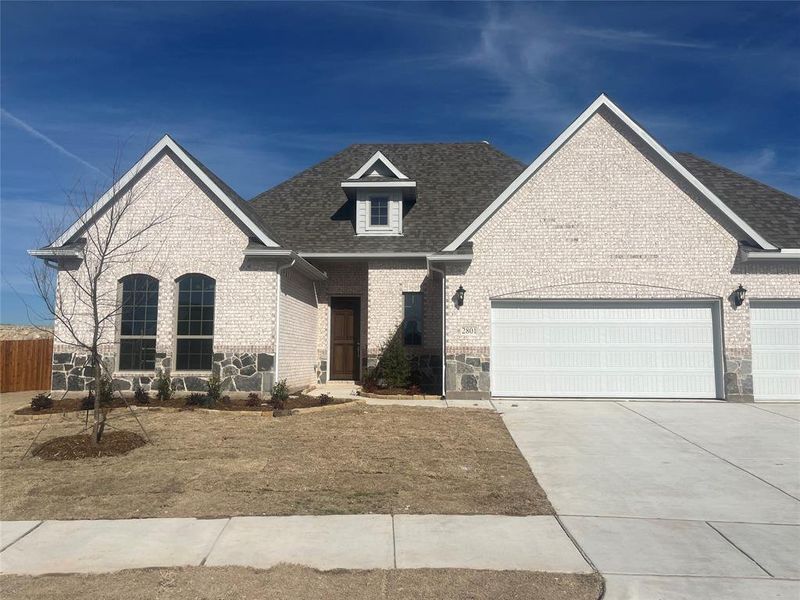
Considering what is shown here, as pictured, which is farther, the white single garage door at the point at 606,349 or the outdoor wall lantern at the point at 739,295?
the white single garage door at the point at 606,349

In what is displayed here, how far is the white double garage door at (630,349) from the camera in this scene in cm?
1421

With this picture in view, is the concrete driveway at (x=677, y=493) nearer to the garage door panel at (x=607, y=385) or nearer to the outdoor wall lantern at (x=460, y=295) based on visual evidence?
the garage door panel at (x=607, y=385)

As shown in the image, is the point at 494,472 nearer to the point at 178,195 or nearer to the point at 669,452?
the point at 669,452

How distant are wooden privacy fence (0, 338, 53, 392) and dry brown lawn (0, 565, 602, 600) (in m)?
15.6

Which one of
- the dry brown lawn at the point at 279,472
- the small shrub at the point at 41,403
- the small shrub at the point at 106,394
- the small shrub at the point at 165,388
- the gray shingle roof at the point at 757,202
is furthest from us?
the gray shingle roof at the point at 757,202

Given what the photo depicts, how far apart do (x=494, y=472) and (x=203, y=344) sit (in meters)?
8.91

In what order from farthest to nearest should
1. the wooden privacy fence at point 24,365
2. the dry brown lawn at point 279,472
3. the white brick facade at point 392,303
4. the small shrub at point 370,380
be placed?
the wooden privacy fence at point 24,365 → the white brick facade at point 392,303 → the small shrub at point 370,380 → the dry brown lawn at point 279,472

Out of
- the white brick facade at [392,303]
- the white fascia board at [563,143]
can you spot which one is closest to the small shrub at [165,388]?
the white brick facade at [392,303]

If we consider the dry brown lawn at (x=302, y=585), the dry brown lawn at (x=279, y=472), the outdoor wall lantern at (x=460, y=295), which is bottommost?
the dry brown lawn at (x=302, y=585)

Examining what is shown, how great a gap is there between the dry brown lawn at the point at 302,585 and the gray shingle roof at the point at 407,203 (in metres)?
12.3

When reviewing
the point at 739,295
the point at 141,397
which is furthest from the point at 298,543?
the point at 739,295

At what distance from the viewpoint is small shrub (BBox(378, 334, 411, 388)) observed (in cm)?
1545

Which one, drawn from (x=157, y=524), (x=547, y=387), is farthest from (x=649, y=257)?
(x=157, y=524)

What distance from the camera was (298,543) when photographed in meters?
5.39
